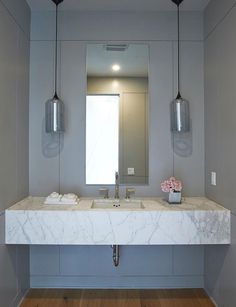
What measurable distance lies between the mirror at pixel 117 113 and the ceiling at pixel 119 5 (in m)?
0.35

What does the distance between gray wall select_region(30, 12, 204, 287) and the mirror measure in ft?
0.23

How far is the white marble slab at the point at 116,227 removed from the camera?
7.11 ft

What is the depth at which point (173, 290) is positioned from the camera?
2709mm

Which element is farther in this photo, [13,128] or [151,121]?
[151,121]

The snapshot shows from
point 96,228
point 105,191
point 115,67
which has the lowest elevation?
point 96,228

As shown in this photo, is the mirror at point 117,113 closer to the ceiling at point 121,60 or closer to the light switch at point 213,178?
the ceiling at point 121,60

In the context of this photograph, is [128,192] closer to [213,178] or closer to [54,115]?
[213,178]

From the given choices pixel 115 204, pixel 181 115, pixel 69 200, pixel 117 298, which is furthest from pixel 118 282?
pixel 181 115

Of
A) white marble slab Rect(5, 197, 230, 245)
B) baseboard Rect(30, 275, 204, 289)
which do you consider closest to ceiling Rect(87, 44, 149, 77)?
white marble slab Rect(5, 197, 230, 245)

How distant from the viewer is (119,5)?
2.68 m

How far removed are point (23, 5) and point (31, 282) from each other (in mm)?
2612

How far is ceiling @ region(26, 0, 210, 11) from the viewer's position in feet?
8.60

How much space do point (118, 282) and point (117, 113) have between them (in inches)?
65.5

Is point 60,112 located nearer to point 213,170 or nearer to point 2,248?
point 2,248
